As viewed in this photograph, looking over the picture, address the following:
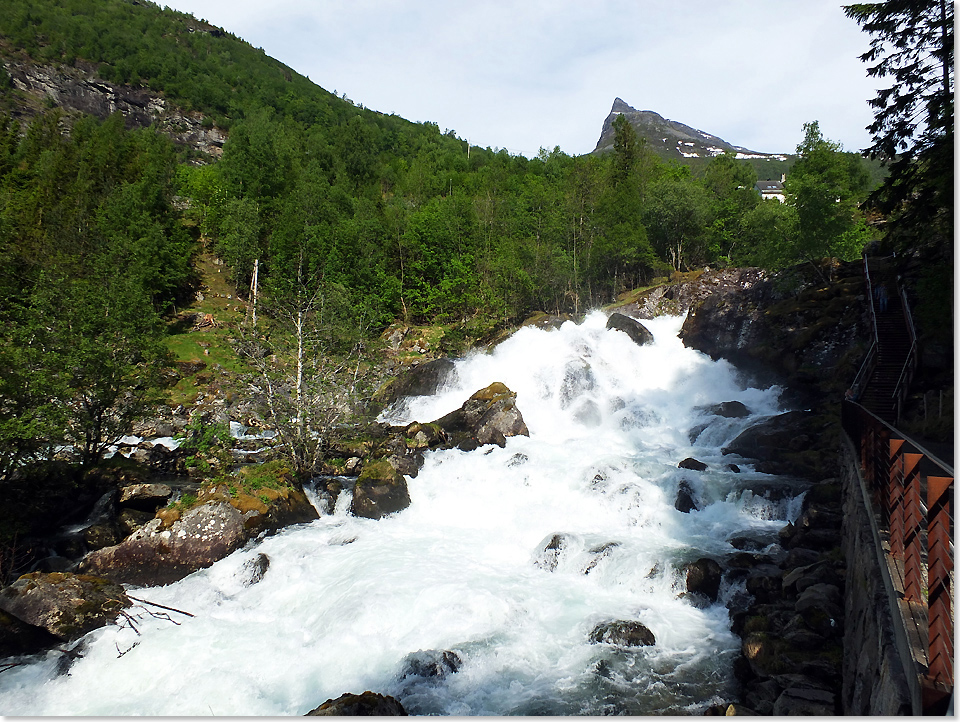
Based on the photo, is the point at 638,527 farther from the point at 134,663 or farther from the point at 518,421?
the point at 134,663

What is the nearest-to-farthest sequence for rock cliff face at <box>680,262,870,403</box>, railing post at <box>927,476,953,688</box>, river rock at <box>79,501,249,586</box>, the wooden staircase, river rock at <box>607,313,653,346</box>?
railing post at <box>927,476,953,688</box> < river rock at <box>79,501,249,586</box> < the wooden staircase < rock cliff face at <box>680,262,870,403</box> < river rock at <box>607,313,653,346</box>

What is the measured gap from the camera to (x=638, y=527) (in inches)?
549

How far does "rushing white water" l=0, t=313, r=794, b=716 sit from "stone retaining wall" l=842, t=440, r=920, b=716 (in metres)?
2.34

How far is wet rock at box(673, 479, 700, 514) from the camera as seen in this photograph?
14109 mm

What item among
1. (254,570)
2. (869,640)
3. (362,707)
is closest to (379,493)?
(254,570)

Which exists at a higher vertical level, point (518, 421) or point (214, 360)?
point (214, 360)

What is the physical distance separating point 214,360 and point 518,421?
19.7 m

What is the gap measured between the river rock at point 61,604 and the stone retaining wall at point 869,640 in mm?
10687

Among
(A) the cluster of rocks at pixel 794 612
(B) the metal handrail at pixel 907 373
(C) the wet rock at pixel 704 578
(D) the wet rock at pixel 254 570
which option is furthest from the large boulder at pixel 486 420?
Answer: (B) the metal handrail at pixel 907 373

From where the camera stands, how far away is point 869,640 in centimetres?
566

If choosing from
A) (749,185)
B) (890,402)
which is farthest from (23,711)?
(749,185)

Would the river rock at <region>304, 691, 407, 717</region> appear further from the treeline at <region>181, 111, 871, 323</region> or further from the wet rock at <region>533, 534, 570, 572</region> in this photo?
the treeline at <region>181, 111, 871, 323</region>

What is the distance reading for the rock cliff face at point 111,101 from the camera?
87062mm

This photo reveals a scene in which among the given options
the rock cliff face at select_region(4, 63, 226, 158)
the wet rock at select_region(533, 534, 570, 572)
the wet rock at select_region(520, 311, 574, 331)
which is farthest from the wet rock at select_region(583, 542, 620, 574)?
the rock cliff face at select_region(4, 63, 226, 158)
